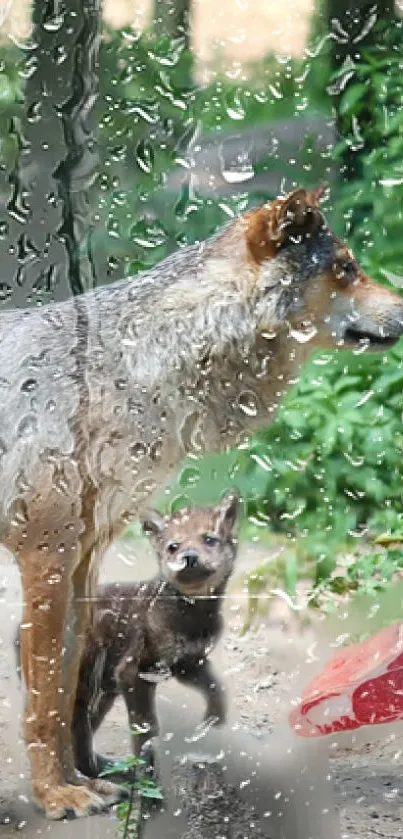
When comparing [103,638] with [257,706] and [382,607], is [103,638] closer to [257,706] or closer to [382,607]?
[257,706]

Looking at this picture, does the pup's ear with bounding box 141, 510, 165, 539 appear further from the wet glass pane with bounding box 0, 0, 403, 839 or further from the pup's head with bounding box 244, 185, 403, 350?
the pup's head with bounding box 244, 185, 403, 350

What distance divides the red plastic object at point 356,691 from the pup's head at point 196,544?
14 cm

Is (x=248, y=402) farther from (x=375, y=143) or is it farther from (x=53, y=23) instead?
(x=53, y=23)

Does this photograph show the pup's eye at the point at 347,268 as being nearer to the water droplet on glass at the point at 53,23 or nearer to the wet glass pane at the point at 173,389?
the wet glass pane at the point at 173,389

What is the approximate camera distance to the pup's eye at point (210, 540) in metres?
1.11

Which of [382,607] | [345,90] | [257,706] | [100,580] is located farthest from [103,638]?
[345,90]

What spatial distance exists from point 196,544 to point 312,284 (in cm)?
26

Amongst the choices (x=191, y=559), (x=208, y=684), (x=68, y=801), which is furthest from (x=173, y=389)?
(x=68, y=801)

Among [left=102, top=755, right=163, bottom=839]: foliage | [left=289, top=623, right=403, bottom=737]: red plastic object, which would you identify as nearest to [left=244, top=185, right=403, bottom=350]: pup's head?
[left=289, top=623, right=403, bottom=737]: red plastic object

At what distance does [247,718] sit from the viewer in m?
1.12

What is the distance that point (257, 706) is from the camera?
112 centimetres

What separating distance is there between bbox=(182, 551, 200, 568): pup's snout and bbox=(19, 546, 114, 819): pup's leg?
0.32 feet

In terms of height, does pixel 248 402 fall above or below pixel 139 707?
above

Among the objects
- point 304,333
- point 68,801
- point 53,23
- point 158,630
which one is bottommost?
point 68,801
